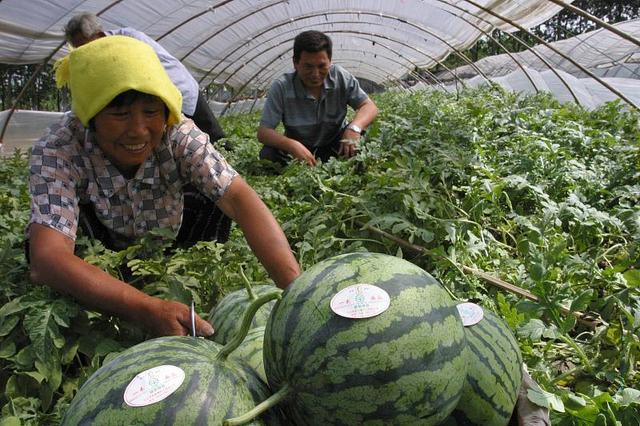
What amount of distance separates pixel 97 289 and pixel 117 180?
2.50ft

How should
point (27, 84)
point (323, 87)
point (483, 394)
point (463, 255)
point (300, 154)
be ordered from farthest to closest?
point (27, 84) < point (323, 87) < point (300, 154) < point (463, 255) < point (483, 394)

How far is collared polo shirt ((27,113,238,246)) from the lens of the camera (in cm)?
227

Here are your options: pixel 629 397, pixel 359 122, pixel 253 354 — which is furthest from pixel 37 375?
pixel 359 122

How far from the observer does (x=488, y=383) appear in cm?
132

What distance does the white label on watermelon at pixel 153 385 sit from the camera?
1083mm

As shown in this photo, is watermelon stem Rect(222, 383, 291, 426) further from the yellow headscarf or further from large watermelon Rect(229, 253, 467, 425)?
the yellow headscarf

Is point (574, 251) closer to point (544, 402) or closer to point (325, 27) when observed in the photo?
point (544, 402)

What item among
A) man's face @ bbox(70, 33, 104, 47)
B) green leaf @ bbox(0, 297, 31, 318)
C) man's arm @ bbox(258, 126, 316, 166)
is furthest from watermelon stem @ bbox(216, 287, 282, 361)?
man's face @ bbox(70, 33, 104, 47)

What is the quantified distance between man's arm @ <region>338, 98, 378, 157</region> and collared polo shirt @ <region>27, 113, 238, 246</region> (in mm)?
2637

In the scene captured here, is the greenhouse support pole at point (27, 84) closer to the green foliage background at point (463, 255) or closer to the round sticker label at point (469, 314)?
the green foliage background at point (463, 255)

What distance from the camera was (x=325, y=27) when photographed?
51.2 feet

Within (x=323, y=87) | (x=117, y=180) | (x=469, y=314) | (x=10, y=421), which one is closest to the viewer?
(x=469, y=314)

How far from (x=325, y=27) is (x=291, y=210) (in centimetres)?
1313

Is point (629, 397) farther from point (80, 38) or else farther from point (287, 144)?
point (80, 38)
